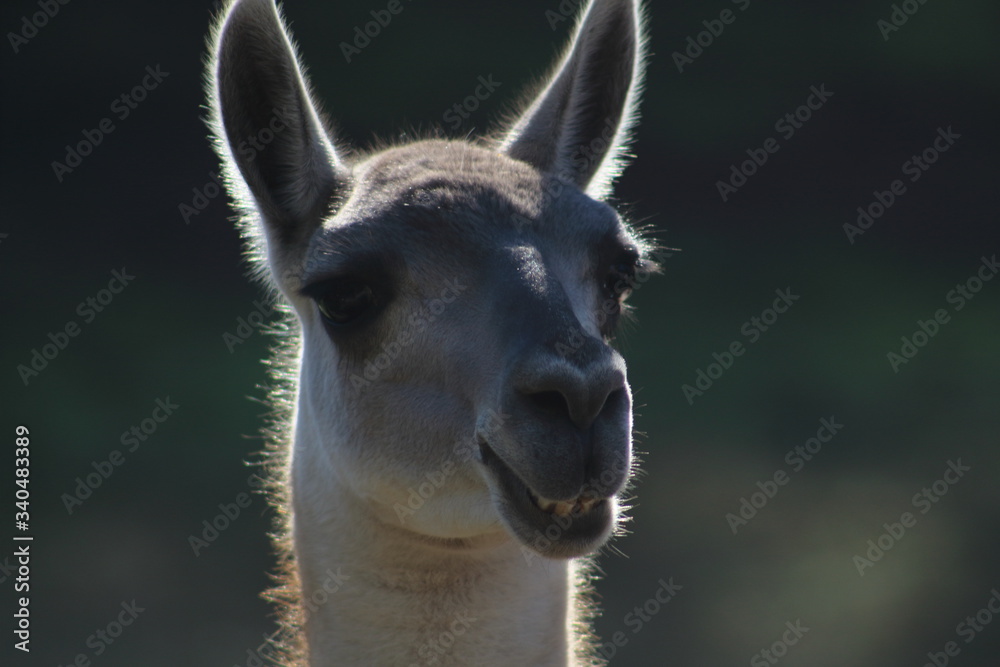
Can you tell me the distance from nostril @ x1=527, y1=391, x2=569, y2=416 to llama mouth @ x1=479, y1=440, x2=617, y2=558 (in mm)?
244

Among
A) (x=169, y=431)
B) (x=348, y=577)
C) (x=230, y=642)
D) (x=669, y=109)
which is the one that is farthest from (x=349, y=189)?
(x=669, y=109)

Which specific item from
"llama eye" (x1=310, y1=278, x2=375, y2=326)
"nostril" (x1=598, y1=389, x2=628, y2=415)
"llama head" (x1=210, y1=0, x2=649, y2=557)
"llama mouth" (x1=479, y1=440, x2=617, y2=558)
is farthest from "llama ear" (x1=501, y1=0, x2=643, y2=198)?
"llama mouth" (x1=479, y1=440, x2=617, y2=558)

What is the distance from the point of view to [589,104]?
429 cm

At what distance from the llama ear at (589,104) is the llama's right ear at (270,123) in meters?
0.83

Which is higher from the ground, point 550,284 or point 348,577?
point 550,284

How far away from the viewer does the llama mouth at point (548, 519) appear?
9.66 feet

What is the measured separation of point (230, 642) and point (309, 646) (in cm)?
532

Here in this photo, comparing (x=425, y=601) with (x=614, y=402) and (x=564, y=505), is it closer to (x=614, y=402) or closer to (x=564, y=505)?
(x=564, y=505)

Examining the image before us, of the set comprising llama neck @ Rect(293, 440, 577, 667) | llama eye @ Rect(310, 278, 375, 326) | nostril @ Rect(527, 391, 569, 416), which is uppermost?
nostril @ Rect(527, 391, 569, 416)

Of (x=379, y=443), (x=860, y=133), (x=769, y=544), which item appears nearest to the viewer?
(x=379, y=443)

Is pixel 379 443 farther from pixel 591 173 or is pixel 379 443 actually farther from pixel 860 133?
pixel 860 133

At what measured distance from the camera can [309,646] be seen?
3.63 metres

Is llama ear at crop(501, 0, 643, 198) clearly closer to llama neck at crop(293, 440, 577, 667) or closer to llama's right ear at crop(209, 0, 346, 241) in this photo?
llama's right ear at crop(209, 0, 346, 241)

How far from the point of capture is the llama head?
9.40 ft
